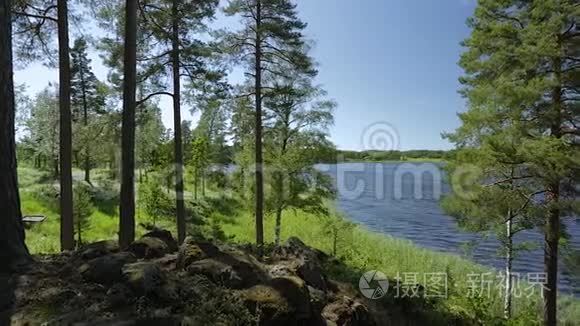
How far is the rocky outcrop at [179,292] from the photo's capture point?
343 cm

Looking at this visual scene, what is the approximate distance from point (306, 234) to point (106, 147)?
36.7ft

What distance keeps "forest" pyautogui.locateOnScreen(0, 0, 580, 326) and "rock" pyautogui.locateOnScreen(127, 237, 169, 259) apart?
0.02 m

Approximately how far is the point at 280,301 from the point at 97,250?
A: 252cm

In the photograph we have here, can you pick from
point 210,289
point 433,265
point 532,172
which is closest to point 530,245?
point 532,172

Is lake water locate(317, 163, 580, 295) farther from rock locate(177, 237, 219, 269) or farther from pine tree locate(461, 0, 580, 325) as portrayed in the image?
rock locate(177, 237, 219, 269)

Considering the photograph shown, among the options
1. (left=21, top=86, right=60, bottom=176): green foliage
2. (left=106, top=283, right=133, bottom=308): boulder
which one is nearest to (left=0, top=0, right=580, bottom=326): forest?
(left=106, top=283, right=133, bottom=308): boulder

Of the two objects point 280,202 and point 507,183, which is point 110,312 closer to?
point 507,183

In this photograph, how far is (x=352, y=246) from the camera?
16.5 m

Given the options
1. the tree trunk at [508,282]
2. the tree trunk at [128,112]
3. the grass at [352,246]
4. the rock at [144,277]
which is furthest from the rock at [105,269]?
the tree trunk at [508,282]

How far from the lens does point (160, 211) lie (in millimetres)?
19250

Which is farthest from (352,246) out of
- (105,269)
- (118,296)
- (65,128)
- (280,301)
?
(118,296)

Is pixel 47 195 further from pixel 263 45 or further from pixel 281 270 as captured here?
pixel 281 270

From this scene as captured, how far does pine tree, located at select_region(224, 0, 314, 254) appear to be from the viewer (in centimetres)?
1183

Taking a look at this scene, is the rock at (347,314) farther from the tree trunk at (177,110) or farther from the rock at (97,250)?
the tree trunk at (177,110)
